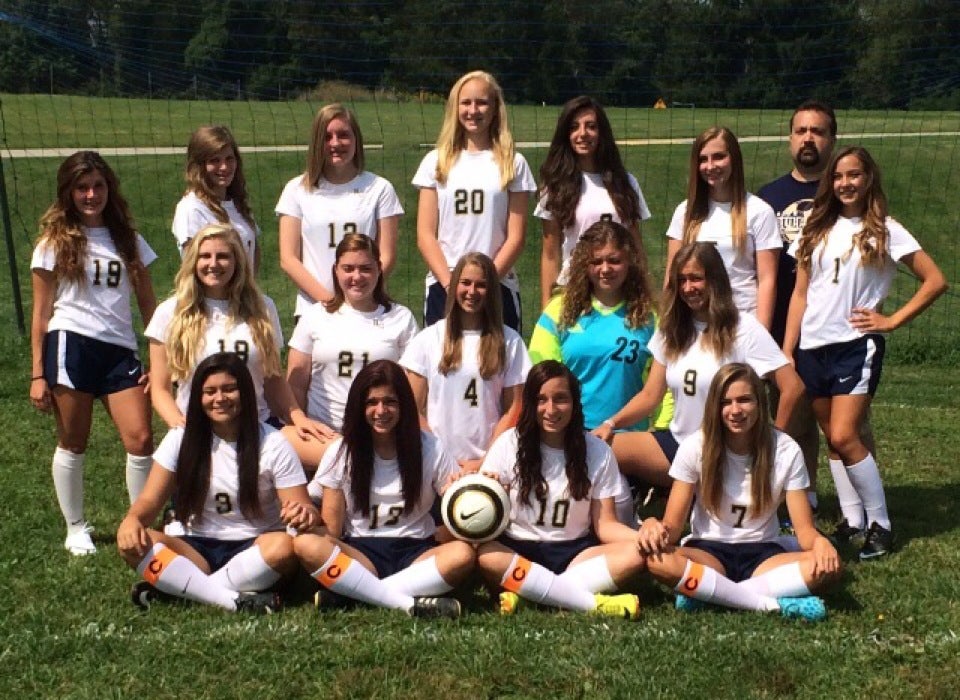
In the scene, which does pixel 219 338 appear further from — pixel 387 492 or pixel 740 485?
pixel 740 485

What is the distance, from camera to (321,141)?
6258mm

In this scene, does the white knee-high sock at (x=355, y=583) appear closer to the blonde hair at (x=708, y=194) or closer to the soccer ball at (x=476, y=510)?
the soccer ball at (x=476, y=510)

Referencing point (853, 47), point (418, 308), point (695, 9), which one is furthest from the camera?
point (695, 9)

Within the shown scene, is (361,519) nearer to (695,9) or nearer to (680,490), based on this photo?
(680,490)

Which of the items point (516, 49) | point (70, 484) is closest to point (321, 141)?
point (70, 484)

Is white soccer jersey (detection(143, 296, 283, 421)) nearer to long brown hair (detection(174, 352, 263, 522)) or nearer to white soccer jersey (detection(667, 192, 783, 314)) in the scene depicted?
long brown hair (detection(174, 352, 263, 522))

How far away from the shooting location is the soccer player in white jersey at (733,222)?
6031 mm

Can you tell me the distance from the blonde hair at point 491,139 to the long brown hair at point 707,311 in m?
1.04

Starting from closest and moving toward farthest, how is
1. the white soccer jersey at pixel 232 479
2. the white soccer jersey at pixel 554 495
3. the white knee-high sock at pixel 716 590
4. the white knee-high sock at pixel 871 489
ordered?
the white knee-high sock at pixel 716 590
the white soccer jersey at pixel 232 479
the white soccer jersey at pixel 554 495
the white knee-high sock at pixel 871 489

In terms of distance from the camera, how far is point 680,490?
17.1 ft

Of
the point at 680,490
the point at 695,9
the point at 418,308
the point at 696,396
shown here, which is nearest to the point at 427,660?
the point at 680,490

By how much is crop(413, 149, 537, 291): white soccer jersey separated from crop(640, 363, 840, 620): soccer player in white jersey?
62.9 inches

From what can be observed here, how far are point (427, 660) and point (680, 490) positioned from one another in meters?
1.31

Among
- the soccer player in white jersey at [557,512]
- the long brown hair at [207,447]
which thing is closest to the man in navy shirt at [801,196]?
the soccer player in white jersey at [557,512]
